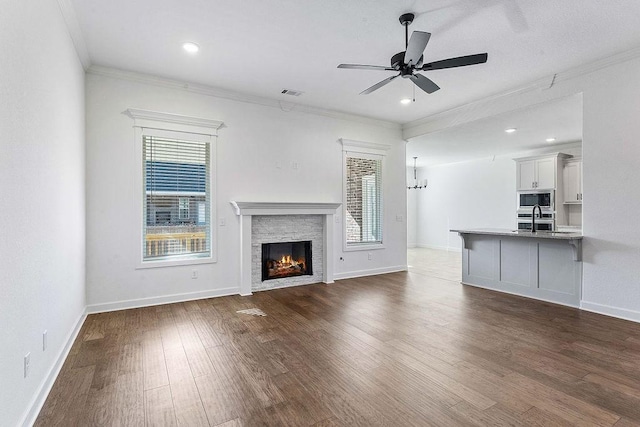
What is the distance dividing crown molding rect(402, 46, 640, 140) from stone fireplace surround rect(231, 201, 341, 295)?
2.42m

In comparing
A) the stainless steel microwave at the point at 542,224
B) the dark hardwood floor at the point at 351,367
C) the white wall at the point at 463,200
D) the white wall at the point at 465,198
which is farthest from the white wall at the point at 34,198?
the white wall at the point at 463,200

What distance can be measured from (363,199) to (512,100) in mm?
2882

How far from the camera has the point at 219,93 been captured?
4871 mm

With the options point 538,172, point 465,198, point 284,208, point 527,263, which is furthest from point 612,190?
point 465,198

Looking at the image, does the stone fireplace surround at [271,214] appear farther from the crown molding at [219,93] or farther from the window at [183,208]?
the crown molding at [219,93]

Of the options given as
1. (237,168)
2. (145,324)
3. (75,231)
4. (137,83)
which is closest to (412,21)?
(237,168)

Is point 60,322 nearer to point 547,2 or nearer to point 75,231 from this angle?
point 75,231

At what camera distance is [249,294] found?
4938 mm

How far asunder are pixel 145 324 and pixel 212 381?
169 cm

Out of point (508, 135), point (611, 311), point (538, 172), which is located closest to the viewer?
point (611, 311)

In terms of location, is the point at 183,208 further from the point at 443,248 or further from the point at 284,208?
the point at 443,248

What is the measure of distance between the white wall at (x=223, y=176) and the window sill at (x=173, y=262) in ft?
0.22

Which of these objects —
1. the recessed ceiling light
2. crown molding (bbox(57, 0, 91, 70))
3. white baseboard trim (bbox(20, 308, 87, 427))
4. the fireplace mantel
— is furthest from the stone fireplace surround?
crown molding (bbox(57, 0, 91, 70))

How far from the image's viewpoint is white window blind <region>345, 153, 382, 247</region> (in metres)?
6.21
